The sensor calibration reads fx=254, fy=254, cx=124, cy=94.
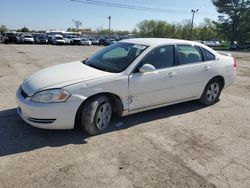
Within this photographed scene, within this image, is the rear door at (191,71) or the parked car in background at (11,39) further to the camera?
the parked car in background at (11,39)

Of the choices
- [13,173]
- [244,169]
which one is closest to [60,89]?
[13,173]

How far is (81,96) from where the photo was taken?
3766 millimetres

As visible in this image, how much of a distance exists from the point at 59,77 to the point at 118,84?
3.09ft

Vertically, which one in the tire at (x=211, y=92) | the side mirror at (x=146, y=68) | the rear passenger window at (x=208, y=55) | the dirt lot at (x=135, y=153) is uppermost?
the rear passenger window at (x=208, y=55)

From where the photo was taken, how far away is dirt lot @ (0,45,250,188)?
2949 millimetres

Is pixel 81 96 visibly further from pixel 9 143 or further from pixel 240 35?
pixel 240 35

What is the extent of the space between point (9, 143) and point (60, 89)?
3.51ft

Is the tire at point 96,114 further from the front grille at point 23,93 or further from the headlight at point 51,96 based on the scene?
the front grille at point 23,93

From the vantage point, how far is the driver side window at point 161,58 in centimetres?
456

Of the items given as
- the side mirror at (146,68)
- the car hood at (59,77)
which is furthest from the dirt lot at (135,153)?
the side mirror at (146,68)

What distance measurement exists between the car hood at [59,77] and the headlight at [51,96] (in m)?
0.08

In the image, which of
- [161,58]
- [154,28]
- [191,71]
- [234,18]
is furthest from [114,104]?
[154,28]

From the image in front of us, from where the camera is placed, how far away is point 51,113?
3641 millimetres

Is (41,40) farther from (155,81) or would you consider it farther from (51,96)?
(51,96)
